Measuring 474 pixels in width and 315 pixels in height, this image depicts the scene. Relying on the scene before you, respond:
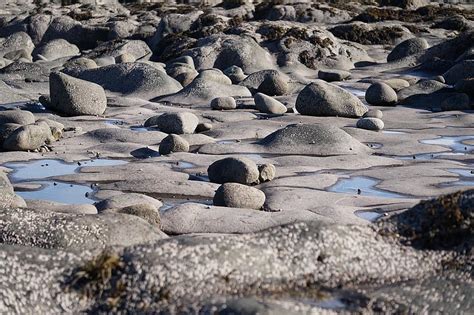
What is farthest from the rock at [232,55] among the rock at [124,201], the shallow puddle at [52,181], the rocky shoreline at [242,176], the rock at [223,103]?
the rock at [124,201]

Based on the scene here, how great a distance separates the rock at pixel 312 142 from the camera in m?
10.8

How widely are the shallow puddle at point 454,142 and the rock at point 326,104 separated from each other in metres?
2.45

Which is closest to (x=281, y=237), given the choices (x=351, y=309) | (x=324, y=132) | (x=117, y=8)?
(x=351, y=309)

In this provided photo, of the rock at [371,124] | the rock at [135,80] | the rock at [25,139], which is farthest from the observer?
the rock at [135,80]

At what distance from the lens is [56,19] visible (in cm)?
3438

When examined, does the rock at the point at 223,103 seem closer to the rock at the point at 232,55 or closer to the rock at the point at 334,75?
the rock at the point at 334,75

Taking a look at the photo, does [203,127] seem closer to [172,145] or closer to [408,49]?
[172,145]

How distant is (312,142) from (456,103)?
554 centimetres

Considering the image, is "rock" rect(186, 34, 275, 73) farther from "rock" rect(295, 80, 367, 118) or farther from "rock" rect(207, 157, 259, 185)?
"rock" rect(207, 157, 259, 185)

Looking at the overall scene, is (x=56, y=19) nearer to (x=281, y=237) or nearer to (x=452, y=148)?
(x=452, y=148)

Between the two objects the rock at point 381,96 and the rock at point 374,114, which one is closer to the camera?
the rock at point 374,114

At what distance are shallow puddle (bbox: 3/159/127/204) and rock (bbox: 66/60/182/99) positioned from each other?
24.2ft

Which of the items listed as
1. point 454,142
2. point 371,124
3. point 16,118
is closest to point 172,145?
point 16,118

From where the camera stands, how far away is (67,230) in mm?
5082
